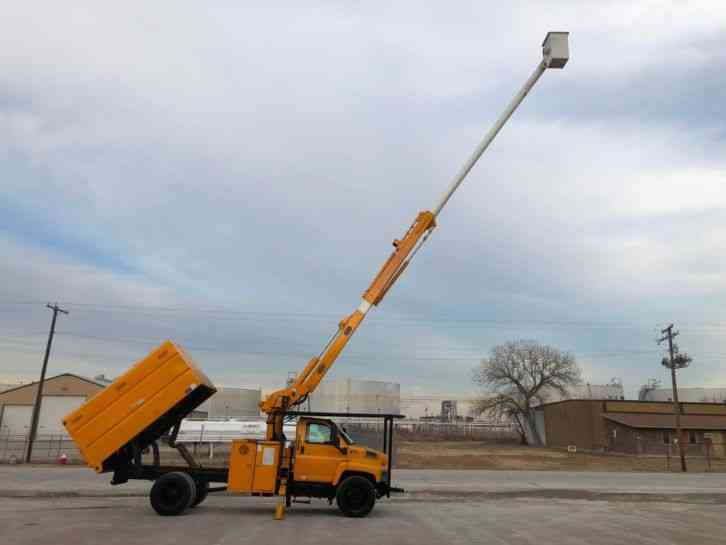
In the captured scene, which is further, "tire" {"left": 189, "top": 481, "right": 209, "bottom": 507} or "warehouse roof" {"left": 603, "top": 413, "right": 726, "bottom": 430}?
"warehouse roof" {"left": 603, "top": 413, "right": 726, "bottom": 430}

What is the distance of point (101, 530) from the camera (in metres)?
10.7

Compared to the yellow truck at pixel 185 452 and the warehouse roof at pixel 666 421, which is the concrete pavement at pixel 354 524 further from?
the warehouse roof at pixel 666 421

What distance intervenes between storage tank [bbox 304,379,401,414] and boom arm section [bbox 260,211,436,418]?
1850 inches

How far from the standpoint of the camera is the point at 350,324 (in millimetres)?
14031

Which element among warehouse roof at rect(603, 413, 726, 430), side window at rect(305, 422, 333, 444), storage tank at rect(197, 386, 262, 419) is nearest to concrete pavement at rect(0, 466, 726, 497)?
side window at rect(305, 422, 333, 444)

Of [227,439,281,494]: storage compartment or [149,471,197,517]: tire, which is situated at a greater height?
[227,439,281,494]: storage compartment

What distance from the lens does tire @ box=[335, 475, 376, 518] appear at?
12.7 metres

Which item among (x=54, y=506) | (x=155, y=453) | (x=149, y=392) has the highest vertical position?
(x=149, y=392)

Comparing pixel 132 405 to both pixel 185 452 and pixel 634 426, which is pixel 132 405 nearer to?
pixel 185 452

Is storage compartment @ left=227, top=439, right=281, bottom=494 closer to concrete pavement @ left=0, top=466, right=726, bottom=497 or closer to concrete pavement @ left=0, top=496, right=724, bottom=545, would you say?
concrete pavement @ left=0, top=496, right=724, bottom=545

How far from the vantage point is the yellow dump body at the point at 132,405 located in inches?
475

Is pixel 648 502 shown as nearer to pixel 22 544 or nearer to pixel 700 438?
pixel 22 544

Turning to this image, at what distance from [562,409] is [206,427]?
4193 cm

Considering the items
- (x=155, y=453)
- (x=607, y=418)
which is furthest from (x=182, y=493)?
(x=607, y=418)
